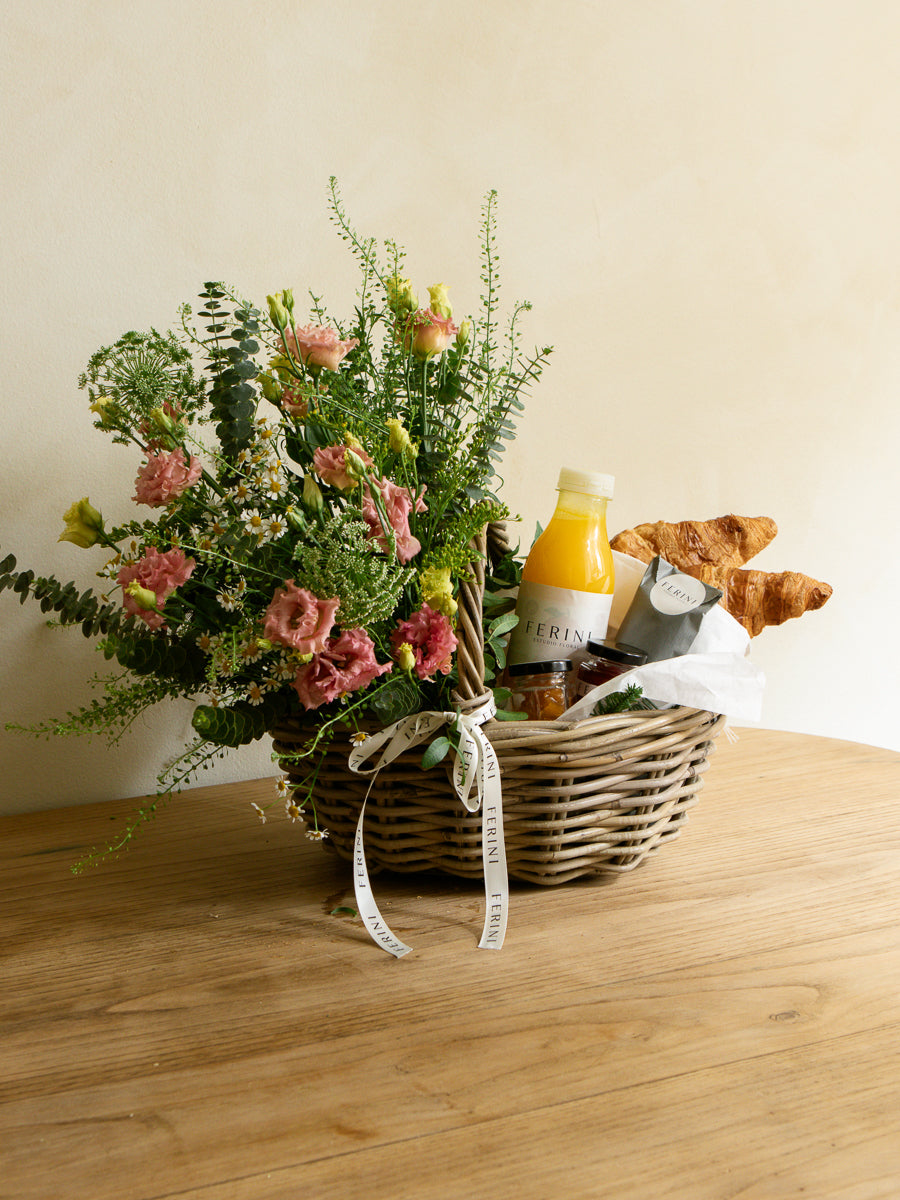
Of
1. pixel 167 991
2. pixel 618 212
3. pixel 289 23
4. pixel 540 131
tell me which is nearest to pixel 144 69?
pixel 289 23

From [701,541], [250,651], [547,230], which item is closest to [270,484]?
[250,651]

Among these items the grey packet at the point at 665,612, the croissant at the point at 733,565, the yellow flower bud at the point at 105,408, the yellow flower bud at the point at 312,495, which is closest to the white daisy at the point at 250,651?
the yellow flower bud at the point at 312,495

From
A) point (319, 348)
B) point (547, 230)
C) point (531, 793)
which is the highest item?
point (547, 230)

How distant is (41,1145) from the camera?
1.50 ft

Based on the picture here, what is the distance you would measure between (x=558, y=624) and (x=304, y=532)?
240 millimetres

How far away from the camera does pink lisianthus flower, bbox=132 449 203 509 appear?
2.20ft

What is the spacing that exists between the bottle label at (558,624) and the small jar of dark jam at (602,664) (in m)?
0.01

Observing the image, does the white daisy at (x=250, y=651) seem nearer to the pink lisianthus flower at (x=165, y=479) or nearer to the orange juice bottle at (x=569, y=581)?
the pink lisianthus flower at (x=165, y=479)

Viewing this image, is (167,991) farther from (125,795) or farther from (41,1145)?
(125,795)

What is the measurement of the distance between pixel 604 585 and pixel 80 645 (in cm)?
54

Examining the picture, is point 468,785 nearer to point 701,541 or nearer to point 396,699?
point 396,699

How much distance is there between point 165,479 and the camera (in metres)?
0.67

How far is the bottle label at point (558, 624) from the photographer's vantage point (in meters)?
0.79

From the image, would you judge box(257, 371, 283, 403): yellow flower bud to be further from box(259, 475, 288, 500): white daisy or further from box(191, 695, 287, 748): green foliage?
box(191, 695, 287, 748): green foliage
